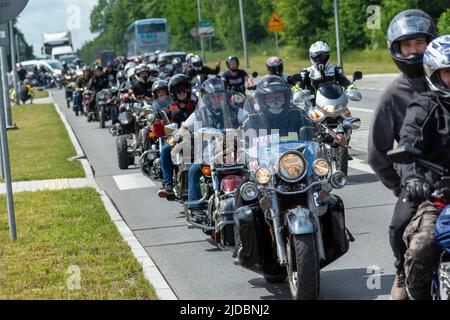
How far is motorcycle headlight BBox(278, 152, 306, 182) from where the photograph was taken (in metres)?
7.20

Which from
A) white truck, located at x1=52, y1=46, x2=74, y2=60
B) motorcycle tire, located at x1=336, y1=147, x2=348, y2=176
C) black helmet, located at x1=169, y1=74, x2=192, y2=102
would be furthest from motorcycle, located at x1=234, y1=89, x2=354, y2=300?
white truck, located at x1=52, y1=46, x2=74, y2=60

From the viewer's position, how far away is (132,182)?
16438 mm

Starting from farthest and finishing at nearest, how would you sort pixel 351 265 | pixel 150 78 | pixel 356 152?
1. pixel 150 78
2. pixel 356 152
3. pixel 351 265

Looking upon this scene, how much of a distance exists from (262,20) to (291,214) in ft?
276

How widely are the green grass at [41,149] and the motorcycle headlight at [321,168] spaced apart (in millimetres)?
10335

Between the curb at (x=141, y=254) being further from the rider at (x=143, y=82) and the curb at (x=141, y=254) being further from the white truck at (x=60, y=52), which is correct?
the white truck at (x=60, y=52)

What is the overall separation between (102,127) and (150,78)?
9.16 m

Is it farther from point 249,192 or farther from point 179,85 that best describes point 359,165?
point 249,192

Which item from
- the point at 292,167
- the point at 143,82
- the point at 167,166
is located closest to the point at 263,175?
the point at 292,167

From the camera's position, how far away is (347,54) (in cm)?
6112

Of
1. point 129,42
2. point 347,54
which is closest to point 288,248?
point 347,54

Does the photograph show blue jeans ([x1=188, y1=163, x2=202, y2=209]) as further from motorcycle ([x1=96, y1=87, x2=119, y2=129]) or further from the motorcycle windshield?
motorcycle ([x1=96, y1=87, x2=119, y2=129])
